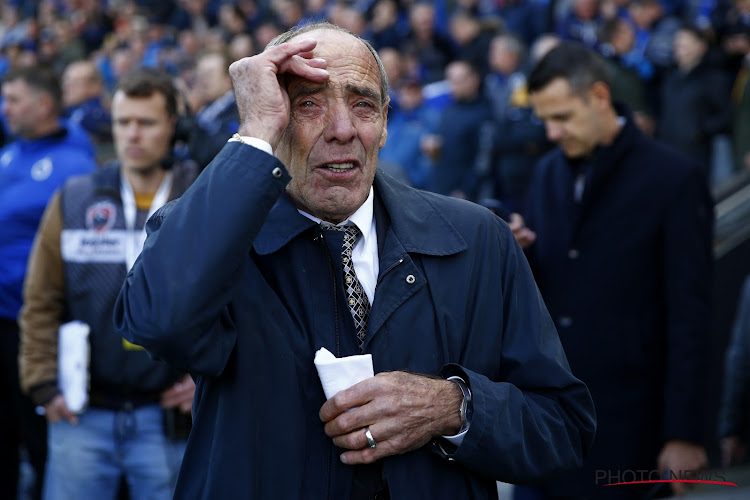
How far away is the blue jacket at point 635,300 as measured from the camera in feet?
12.5

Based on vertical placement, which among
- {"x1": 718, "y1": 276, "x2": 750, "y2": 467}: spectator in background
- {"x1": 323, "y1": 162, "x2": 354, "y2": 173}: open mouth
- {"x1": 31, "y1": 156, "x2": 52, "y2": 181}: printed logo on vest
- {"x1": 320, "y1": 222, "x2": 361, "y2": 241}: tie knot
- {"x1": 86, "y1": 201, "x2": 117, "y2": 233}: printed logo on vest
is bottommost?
{"x1": 718, "y1": 276, "x2": 750, "y2": 467}: spectator in background

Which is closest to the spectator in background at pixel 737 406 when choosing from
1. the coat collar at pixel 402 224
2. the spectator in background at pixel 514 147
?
the coat collar at pixel 402 224

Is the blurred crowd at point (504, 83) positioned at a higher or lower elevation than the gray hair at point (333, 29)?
higher

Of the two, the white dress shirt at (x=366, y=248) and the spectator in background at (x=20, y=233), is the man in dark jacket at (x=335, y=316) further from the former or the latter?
the spectator in background at (x=20, y=233)

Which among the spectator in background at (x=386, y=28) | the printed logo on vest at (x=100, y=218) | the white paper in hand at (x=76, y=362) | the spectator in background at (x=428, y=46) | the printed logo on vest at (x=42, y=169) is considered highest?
the spectator in background at (x=386, y=28)

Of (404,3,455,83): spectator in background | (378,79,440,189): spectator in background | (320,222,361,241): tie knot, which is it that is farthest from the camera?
(404,3,455,83): spectator in background

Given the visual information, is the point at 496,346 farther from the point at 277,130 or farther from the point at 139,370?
the point at 139,370

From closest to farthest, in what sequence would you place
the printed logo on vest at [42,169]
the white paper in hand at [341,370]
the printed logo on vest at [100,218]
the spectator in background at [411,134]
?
1. the white paper in hand at [341,370]
2. the printed logo on vest at [100,218]
3. the printed logo on vest at [42,169]
4. the spectator in background at [411,134]

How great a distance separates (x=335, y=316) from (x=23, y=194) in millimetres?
3575

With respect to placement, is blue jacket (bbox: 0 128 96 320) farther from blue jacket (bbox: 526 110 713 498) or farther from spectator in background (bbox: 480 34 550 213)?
spectator in background (bbox: 480 34 550 213)

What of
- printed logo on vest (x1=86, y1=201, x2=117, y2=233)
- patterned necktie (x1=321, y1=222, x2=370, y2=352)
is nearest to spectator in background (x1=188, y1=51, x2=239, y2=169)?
printed logo on vest (x1=86, y1=201, x2=117, y2=233)

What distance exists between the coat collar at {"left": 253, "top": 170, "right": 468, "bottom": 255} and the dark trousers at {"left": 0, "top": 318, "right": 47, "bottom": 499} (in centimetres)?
329

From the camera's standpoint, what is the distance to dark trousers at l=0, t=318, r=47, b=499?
16.5 feet

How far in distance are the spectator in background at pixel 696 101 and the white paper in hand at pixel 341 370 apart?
7.45 meters
